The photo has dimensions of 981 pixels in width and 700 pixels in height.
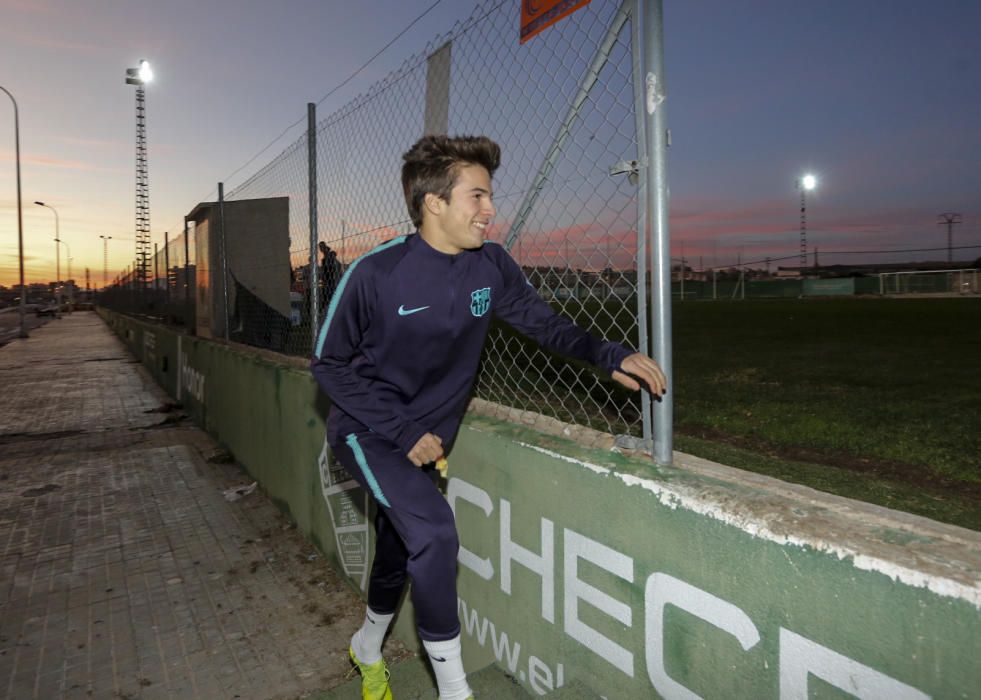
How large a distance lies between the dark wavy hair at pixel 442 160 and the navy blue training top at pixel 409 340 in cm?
18

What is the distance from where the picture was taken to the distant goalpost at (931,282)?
146ft

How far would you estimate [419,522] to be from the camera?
79.9 inches

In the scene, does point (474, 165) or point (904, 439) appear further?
point (904, 439)

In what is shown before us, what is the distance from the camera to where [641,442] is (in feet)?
6.36


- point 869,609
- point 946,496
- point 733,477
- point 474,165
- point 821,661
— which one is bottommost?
point 946,496

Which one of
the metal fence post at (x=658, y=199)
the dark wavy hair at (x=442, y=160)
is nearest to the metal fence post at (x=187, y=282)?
the dark wavy hair at (x=442, y=160)

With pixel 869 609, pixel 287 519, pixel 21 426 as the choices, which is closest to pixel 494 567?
pixel 869 609

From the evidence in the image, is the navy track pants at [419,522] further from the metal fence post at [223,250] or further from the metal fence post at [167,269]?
the metal fence post at [167,269]

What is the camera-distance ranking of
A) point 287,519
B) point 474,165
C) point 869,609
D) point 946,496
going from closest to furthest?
point 869,609, point 474,165, point 946,496, point 287,519

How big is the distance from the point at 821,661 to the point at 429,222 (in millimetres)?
1640

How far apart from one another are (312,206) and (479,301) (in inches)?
100

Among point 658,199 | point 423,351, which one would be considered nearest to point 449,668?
point 423,351

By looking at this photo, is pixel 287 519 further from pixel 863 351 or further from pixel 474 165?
pixel 863 351

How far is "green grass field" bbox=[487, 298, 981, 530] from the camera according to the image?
12.7 feet
